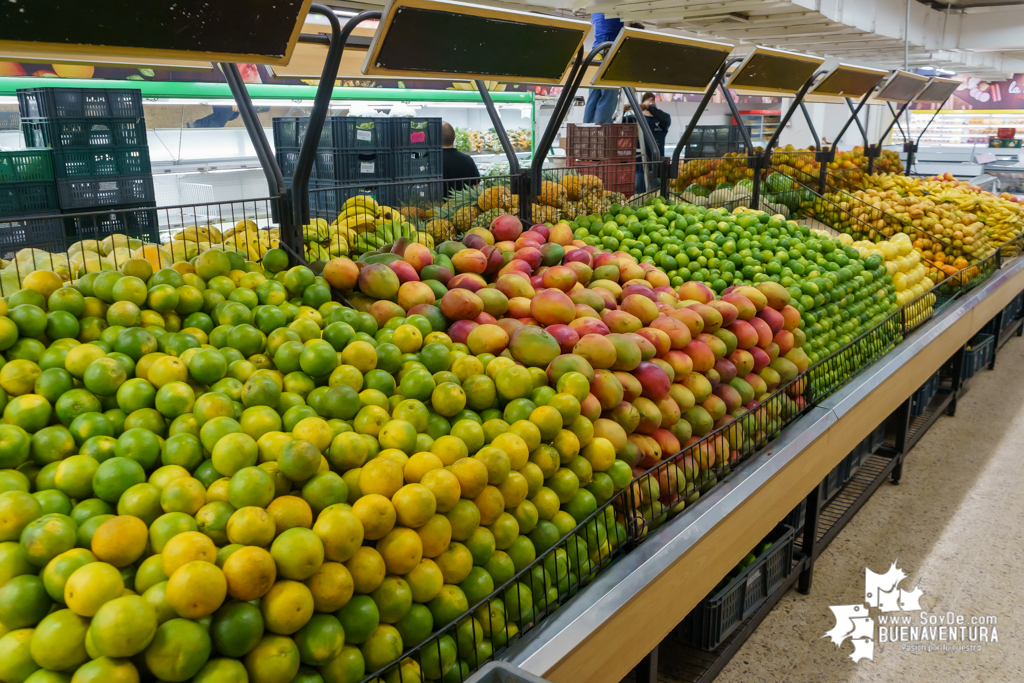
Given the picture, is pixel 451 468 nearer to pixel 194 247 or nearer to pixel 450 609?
pixel 450 609

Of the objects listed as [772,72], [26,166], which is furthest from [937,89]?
[26,166]

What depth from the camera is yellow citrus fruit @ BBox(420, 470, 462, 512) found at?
1275 mm

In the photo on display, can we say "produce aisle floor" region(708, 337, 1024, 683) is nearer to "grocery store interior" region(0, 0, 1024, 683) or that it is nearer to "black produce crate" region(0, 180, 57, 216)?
"grocery store interior" region(0, 0, 1024, 683)

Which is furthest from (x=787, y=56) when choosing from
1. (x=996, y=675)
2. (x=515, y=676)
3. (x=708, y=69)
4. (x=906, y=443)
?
(x=515, y=676)

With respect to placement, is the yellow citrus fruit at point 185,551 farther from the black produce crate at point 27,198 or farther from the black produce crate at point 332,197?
the black produce crate at point 27,198

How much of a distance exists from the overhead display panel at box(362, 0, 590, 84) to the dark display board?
291cm

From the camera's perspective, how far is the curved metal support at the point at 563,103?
2.77 m

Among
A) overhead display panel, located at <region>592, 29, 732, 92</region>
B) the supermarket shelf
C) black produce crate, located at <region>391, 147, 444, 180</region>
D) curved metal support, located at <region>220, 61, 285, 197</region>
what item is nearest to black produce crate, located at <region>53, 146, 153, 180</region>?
black produce crate, located at <region>391, 147, 444, 180</region>

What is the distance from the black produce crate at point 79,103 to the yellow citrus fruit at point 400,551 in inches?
152

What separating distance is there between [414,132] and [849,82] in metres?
3.07

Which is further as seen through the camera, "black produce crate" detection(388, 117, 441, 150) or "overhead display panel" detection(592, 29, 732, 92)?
"black produce crate" detection(388, 117, 441, 150)

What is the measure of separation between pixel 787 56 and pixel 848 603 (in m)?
2.87

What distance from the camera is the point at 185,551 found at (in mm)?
1021

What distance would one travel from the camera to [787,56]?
3.84 meters
